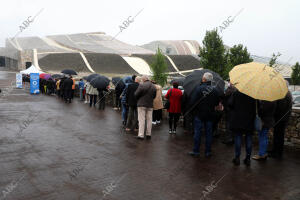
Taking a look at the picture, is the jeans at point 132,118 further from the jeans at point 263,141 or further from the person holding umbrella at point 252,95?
the jeans at point 263,141

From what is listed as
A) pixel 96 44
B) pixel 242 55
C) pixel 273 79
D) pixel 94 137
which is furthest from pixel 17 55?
pixel 273 79

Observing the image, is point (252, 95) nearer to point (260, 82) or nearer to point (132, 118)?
point (260, 82)

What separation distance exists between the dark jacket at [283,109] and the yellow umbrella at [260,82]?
999 mm

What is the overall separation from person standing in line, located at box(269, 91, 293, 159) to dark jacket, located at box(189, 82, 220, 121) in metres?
1.46

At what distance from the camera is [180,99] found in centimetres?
913

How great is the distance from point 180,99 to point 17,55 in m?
62.3

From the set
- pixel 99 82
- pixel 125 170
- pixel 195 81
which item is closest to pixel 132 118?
pixel 195 81

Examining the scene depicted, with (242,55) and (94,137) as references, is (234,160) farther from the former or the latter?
(242,55)

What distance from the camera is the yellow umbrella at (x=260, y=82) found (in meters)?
5.56

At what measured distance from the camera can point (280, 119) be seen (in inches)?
270

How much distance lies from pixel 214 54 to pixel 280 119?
35.9 meters

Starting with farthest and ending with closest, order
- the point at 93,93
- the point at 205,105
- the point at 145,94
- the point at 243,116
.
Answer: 1. the point at 93,93
2. the point at 145,94
3. the point at 205,105
4. the point at 243,116

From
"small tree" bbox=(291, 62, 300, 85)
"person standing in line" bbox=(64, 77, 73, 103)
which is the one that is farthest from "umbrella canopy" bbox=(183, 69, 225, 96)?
"small tree" bbox=(291, 62, 300, 85)

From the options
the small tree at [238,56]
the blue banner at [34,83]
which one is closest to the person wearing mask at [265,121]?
the blue banner at [34,83]
